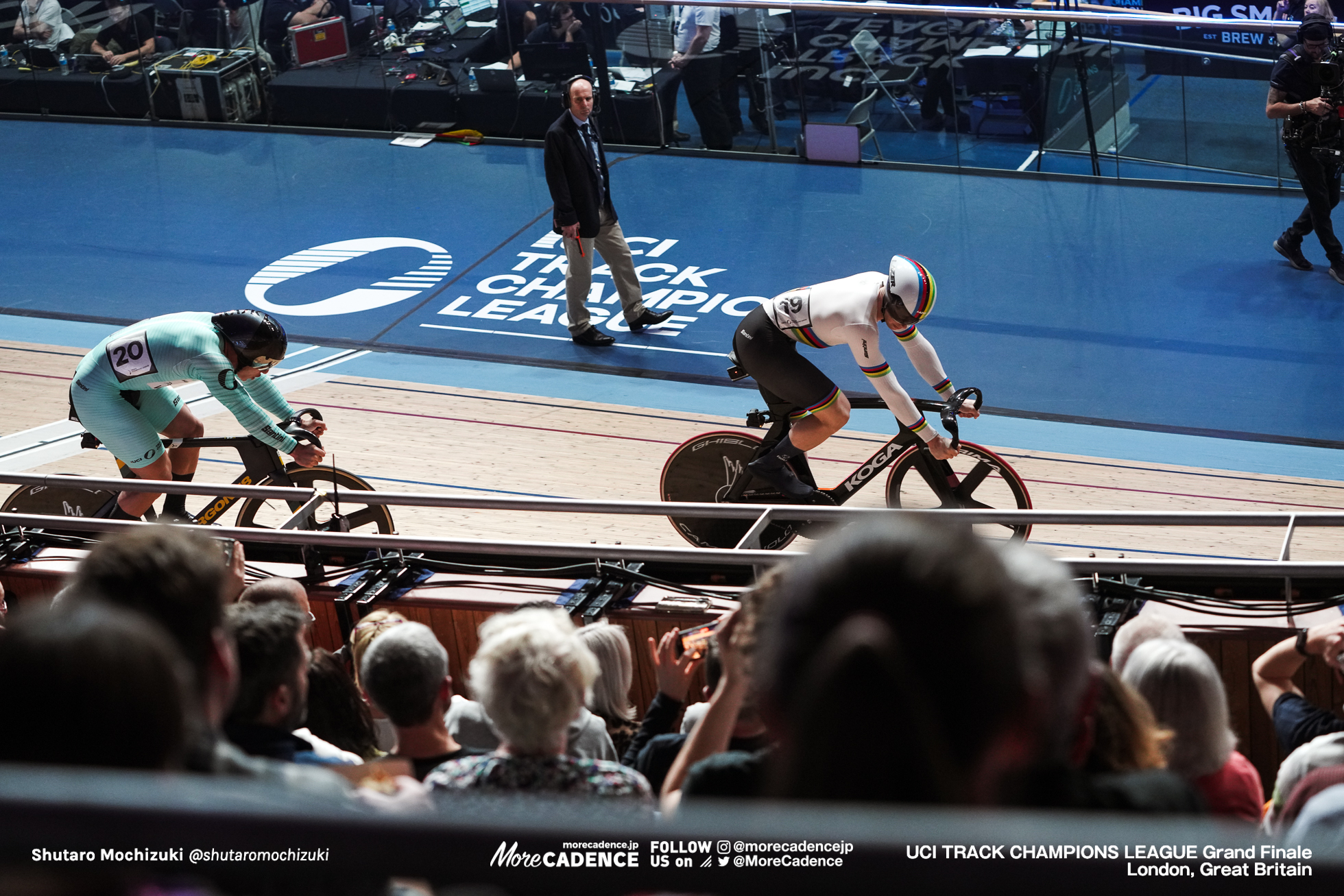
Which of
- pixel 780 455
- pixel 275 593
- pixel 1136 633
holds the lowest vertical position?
pixel 780 455

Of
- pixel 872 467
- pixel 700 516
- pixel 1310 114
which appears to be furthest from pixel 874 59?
pixel 700 516

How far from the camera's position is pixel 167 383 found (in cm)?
624

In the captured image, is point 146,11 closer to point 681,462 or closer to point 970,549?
point 681,462

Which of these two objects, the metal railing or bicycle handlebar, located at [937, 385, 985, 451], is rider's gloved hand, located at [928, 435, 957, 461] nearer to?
bicycle handlebar, located at [937, 385, 985, 451]

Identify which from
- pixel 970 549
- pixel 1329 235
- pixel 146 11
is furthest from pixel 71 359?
pixel 970 549

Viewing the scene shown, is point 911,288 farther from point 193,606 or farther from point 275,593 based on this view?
point 193,606

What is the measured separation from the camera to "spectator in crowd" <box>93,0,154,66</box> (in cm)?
1495

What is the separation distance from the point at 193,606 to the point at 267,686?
3.12ft

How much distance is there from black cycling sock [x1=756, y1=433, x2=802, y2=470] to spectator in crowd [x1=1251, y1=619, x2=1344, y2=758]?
317cm

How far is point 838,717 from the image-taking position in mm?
1111

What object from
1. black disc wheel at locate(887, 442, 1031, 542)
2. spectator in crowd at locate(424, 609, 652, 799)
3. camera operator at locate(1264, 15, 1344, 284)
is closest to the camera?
spectator in crowd at locate(424, 609, 652, 799)

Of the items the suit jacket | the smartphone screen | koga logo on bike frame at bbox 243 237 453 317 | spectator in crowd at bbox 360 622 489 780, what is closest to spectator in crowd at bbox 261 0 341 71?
koga logo on bike frame at bbox 243 237 453 317

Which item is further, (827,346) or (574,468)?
(574,468)

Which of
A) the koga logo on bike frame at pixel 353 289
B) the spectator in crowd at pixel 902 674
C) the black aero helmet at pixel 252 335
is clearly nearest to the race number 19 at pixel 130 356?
the black aero helmet at pixel 252 335
